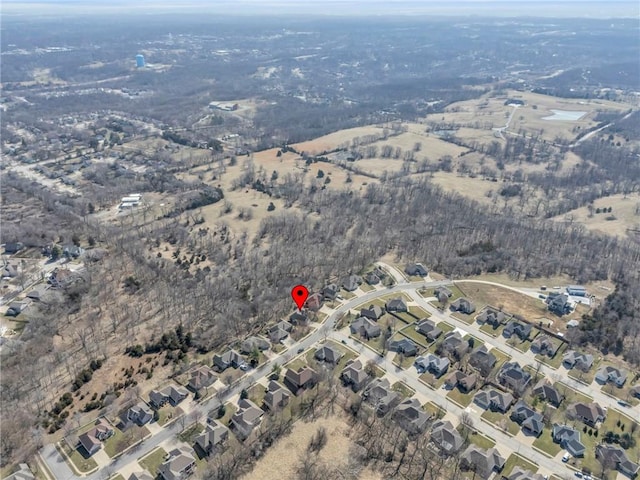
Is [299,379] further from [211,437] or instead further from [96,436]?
[96,436]

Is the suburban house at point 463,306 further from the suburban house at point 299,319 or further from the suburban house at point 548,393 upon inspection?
the suburban house at point 299,319

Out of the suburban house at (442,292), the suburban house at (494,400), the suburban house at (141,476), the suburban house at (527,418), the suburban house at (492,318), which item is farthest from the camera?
the suburban house at (442,292)

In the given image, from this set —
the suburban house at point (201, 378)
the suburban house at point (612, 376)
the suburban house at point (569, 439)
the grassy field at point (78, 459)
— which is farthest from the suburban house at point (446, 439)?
the grassy field at point (78, 459)

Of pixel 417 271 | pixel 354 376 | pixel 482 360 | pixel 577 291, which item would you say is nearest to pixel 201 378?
pixel 354 376

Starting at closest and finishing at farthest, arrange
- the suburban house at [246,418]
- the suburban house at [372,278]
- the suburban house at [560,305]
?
1. the suburban house at [246,418]
2. the suburban house at [560,305]
3. the suburban house at [372,278]

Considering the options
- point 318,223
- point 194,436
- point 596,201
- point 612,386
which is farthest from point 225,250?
point 596,201

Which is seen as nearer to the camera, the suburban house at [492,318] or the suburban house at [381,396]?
the suburban house at [381,396]

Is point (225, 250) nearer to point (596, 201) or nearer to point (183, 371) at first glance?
point (183, 371)

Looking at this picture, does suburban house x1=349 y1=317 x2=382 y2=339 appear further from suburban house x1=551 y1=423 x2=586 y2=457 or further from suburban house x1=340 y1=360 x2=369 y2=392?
suburban house x1=551 y1=423 x2=586 y2=457
